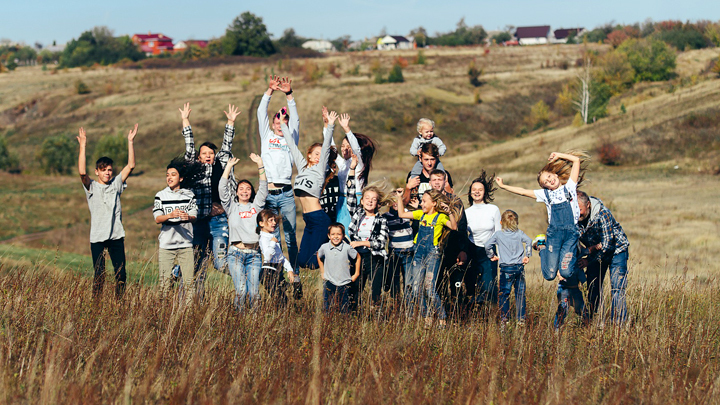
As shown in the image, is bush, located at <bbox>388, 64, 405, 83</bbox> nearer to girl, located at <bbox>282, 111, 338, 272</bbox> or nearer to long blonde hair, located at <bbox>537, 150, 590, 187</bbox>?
girl, located at <bbox>282, 111, 338, 272</bbox>

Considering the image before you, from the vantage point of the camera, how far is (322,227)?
7.73 m

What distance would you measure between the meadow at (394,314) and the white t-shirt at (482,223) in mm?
937

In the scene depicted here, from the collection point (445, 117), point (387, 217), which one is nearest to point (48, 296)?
point (387, 217)

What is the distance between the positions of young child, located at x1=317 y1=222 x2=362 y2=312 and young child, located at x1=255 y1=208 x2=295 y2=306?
40 centimetres

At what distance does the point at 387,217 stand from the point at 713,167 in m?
39.3

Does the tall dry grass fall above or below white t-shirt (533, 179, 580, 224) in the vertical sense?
below

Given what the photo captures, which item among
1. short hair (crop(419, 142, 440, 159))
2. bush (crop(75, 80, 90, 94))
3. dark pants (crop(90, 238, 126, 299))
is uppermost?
bush (crop(75, 80, 90, 94))

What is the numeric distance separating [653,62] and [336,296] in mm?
71171

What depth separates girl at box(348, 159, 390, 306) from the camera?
7.13 metres

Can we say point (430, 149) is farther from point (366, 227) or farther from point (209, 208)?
point (209, 208)

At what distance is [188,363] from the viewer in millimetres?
4707

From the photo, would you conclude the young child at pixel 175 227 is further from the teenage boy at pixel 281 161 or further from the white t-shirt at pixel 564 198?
the white t-shirt at pixel 564 198

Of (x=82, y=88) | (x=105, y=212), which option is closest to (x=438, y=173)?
(x=105, y=212)

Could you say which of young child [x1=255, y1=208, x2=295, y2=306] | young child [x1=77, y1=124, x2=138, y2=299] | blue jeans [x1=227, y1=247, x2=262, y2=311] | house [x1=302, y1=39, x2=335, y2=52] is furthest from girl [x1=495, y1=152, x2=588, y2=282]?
house [x1=302, y1=39, x2=335, y2=52]
